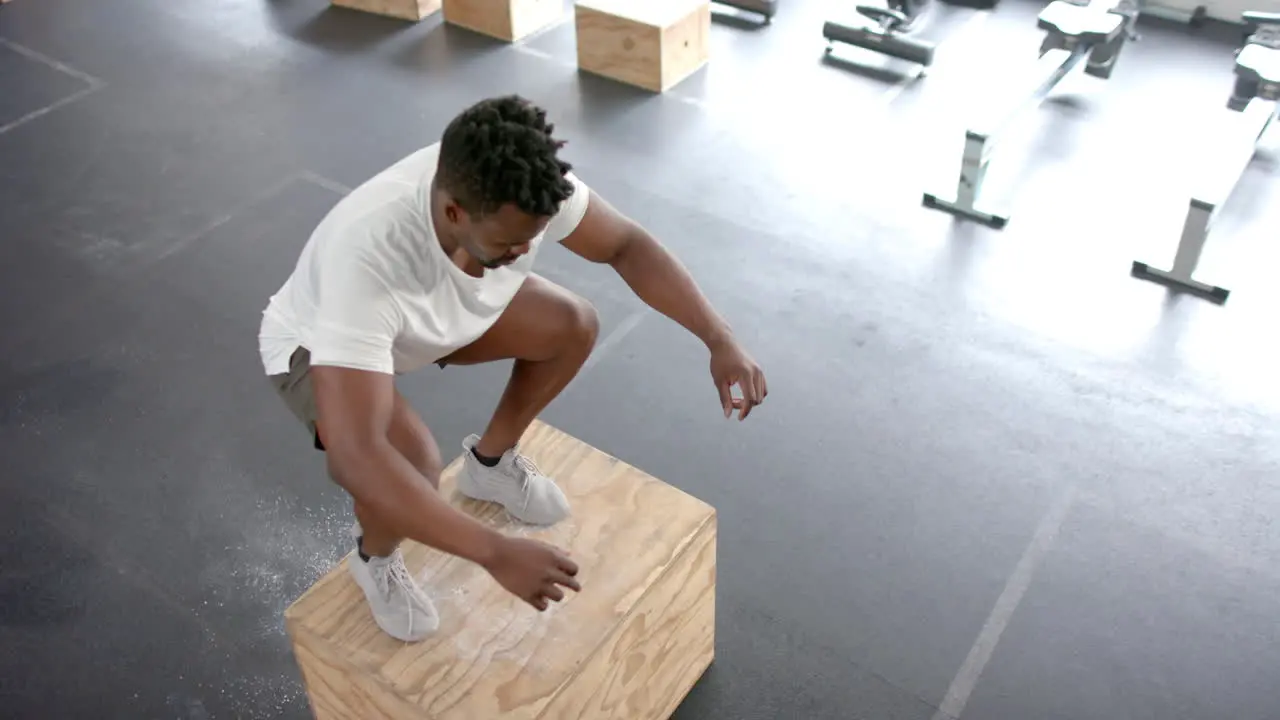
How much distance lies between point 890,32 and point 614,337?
1.99 m

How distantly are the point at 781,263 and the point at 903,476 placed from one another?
37.0 inches

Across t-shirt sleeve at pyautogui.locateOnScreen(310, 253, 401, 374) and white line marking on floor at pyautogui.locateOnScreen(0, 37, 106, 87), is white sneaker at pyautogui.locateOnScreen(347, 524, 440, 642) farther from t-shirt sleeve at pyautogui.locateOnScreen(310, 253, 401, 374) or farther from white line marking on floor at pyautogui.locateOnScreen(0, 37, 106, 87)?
white line marking on floor at pyautogui.locateOnScreen(0, 37, 106, 87)

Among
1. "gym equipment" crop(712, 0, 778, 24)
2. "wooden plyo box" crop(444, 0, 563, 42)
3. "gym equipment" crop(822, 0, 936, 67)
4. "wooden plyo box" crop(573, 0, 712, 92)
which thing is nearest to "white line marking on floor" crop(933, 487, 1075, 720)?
"gym equipment" crop(822, 0, 936, 67)

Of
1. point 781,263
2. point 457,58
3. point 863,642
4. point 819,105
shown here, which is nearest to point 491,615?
point 863,642

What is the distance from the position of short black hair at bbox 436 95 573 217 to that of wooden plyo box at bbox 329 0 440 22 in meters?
3.65

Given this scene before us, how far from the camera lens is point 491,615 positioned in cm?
197

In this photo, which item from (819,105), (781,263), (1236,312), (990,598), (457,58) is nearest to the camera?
(990,598)

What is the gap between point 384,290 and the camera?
5.26 feet

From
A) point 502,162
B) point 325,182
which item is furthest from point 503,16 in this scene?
point 502,162

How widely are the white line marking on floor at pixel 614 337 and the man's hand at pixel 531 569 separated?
60.4 inches

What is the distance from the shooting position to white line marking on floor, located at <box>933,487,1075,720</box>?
2.22 m

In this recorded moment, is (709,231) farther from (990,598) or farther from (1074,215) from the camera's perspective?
(990,598)

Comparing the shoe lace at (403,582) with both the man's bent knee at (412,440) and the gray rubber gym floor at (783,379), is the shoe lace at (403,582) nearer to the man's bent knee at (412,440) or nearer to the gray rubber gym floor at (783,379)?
the man's bent knee at (412,440)

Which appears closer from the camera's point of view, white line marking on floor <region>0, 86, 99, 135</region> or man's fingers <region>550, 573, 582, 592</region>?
man's fingers <region>550, 573, 582, 592</region>
